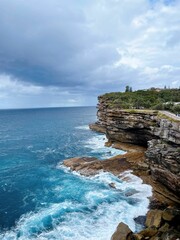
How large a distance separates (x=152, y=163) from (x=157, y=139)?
21.3ft

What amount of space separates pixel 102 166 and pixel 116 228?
66.4ft

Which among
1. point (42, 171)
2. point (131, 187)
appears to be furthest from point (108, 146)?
point (131, 187)

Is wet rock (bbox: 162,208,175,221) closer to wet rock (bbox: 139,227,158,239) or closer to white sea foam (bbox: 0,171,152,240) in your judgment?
wet rock (bbox: 139,227,158,239)

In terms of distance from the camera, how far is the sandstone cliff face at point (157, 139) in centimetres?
3002

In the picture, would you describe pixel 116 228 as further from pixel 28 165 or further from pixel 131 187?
pixel 28 165

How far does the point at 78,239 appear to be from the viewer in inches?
973

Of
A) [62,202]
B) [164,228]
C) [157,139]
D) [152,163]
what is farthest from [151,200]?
[62,202]

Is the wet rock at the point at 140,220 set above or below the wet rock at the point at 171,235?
below

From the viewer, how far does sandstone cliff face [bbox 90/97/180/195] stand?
30016 millimetres

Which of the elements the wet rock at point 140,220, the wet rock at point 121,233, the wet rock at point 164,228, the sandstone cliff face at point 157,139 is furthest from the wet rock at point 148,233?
the sandstone cliff face at point 157,139

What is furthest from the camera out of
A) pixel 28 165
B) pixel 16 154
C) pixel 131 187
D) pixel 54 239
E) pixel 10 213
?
pixel 16 154

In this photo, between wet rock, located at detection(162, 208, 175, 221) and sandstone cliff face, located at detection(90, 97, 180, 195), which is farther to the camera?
sandstone cliff face, located at detection(90, 97, 180, 195)

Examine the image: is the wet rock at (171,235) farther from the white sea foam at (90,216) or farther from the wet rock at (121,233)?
the white sea foam at (90,216)

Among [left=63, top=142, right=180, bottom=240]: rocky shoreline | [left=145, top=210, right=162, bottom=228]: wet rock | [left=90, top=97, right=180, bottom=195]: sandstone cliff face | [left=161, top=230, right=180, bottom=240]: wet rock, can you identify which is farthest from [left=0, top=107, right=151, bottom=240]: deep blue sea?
[left=90, top=97, right=180, bottom=195]: sandstone cliff face
